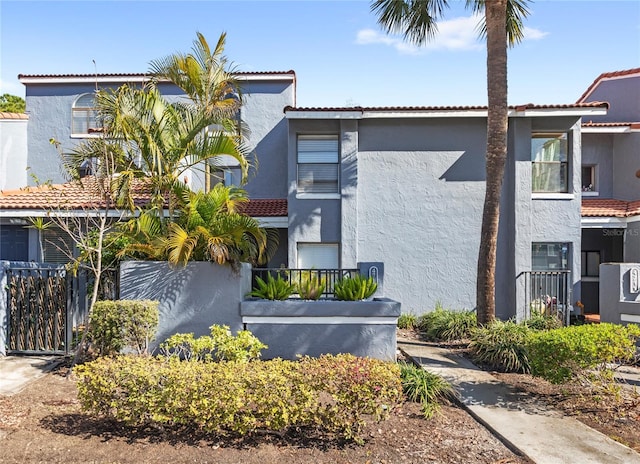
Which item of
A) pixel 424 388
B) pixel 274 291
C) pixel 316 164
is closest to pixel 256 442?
pixel 424 388

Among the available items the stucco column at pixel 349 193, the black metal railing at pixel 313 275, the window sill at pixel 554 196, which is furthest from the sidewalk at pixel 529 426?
the window sill at pixel 554 196

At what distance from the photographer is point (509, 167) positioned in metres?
13.4

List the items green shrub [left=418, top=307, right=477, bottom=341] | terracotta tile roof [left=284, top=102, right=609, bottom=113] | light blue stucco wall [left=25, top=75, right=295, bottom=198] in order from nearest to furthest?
green shrub [left=418, top=307, right=477, bottom=341], terracotta tile roof [left=284, top=102, right=609, bottom=113], light blue stucco wall [left=25, top=75, right=295, bottom=198]

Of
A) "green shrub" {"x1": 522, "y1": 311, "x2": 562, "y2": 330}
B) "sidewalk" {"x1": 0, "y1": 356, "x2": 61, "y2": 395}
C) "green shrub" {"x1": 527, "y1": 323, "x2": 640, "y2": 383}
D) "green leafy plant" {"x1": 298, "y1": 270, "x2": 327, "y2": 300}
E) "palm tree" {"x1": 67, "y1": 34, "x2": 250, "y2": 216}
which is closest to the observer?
"green shrub" {"x1": 527, "y1": 323, "x2": 640, "y2": 383}

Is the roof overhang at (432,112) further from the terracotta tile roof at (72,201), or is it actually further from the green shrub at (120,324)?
the green shrub at (120,324)

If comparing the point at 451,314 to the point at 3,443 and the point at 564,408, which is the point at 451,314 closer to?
the point at 564,408

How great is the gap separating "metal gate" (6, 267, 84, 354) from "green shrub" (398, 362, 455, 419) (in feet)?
20.8

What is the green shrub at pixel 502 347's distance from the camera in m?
8.45

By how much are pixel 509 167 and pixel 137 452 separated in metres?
12.3

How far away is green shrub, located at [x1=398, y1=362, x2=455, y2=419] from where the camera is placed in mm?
6590

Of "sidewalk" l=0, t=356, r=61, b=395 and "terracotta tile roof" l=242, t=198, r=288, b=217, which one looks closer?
"sidewalk" l=0, t=356, r=61, b=395

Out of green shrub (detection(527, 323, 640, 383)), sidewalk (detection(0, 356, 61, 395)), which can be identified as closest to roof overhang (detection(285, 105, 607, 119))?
green shrub (detection(527, 323, 640, 383))

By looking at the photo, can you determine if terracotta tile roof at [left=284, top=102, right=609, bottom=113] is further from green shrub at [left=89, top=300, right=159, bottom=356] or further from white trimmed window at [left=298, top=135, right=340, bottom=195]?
green shrub at [left=89, top=300, right=159, bottom=356]

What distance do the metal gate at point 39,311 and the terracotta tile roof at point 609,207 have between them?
1399cm
